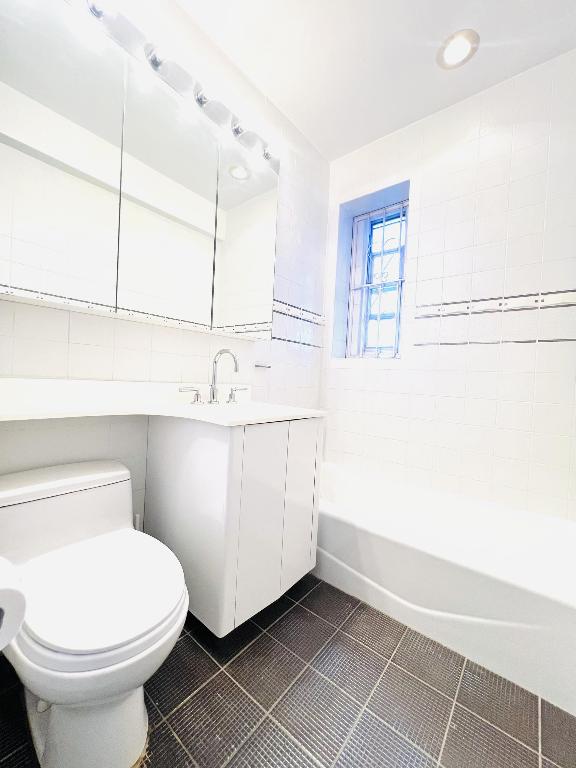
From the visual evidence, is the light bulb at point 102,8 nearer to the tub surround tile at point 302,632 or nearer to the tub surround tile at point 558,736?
the tub surround tile at point 302,632

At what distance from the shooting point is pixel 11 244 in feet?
3.30

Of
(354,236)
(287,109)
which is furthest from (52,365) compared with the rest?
(354,236)

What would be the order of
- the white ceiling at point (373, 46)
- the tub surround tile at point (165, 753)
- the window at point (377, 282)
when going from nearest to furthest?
the tub surround tile at point (165, 753) → the white ceiling at point (373, 46) → the window at point (377, 282)

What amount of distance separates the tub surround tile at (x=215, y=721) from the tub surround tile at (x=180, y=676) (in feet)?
0.10

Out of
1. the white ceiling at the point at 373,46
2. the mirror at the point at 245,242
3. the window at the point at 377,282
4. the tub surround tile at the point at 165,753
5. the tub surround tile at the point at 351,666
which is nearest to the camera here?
the tub surround tile at the point at 165,753

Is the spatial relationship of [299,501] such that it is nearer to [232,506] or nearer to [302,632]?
[232,506]

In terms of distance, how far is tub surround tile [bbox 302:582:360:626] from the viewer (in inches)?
49.5

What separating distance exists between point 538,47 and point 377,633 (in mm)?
2687

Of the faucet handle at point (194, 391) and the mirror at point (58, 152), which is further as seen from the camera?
the faucet handle at point (194, 391)

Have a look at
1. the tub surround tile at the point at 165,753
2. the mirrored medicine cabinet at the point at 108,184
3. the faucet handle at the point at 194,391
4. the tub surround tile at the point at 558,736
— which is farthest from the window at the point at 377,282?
the tub surround tile at the point at 165,753

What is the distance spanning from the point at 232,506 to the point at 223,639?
553mm

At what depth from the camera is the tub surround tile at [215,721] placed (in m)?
0.79

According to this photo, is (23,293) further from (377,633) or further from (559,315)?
(559,315)

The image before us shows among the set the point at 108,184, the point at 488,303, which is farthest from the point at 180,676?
the point at 488,303
